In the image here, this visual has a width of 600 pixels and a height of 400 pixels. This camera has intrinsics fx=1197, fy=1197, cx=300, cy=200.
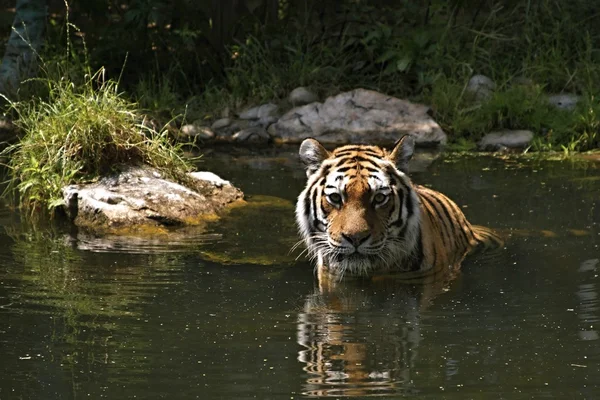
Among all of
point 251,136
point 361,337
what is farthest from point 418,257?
point 251,136

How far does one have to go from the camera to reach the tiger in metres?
6.46

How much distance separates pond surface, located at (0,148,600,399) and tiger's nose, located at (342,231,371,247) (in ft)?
0.97

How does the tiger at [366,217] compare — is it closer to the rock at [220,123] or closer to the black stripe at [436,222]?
the black stripe at [436,222]

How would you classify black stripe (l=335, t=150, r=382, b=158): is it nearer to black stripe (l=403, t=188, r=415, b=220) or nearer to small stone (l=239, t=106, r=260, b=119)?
black stripe (l=403, t=188, r=415, b=220)

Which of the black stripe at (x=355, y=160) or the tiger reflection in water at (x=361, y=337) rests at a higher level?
the black stripe at (x=355, y=160)

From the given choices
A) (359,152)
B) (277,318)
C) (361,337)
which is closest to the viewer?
(361,337)

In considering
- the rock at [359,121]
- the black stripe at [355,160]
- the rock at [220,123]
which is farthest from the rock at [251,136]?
the black stripe at [355,160]

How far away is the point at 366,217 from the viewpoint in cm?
648

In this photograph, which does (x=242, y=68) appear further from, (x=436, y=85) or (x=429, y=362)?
(x=429, y=362)

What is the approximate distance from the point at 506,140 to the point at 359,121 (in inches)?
57.0

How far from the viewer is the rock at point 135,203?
8.19 meters

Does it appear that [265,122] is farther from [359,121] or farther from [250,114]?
[359,121]

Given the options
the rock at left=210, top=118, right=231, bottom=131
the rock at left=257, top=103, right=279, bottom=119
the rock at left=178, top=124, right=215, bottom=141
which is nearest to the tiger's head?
the rock at left=178, top=124, right=215, bottom=141

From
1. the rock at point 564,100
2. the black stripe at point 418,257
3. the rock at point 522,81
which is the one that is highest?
the rock at point 522,81
